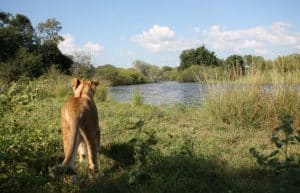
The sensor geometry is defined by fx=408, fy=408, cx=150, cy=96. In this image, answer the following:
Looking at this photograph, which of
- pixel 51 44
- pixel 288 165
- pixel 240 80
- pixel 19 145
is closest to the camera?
pixel 288 165

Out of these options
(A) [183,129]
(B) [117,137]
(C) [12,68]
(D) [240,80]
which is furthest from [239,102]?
(C) [12,68]

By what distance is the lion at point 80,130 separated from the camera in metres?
4.96

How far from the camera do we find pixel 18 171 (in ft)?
16.8

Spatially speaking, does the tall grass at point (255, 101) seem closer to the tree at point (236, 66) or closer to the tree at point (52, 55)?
the tree at point (236, 66)

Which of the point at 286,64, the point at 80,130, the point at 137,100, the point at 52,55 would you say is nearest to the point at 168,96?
the point at 137,100

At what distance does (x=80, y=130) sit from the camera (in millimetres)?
5391

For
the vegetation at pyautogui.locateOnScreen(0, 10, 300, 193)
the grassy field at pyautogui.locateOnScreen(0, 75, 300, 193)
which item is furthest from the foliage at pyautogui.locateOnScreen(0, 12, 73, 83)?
the grassy field at pyautogui.locateOnScreen(0, 75, 300, 193)

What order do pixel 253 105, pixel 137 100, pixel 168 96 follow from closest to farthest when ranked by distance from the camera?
pixel 253 105, pixel 137 100, pixel 168 96

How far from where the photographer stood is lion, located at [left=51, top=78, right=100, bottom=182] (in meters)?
4.96

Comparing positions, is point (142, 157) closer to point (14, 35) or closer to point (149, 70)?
point (14, 35)

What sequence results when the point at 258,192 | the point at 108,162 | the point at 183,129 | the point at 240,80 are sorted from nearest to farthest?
the point at 258,192 < the point at 108,162 < the point at 183,129 < the point at 240,80

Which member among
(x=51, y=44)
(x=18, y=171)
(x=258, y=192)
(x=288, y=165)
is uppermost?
(x=51, y=44)

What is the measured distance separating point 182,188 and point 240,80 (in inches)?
269

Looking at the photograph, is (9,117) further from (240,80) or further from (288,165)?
(240,80)
